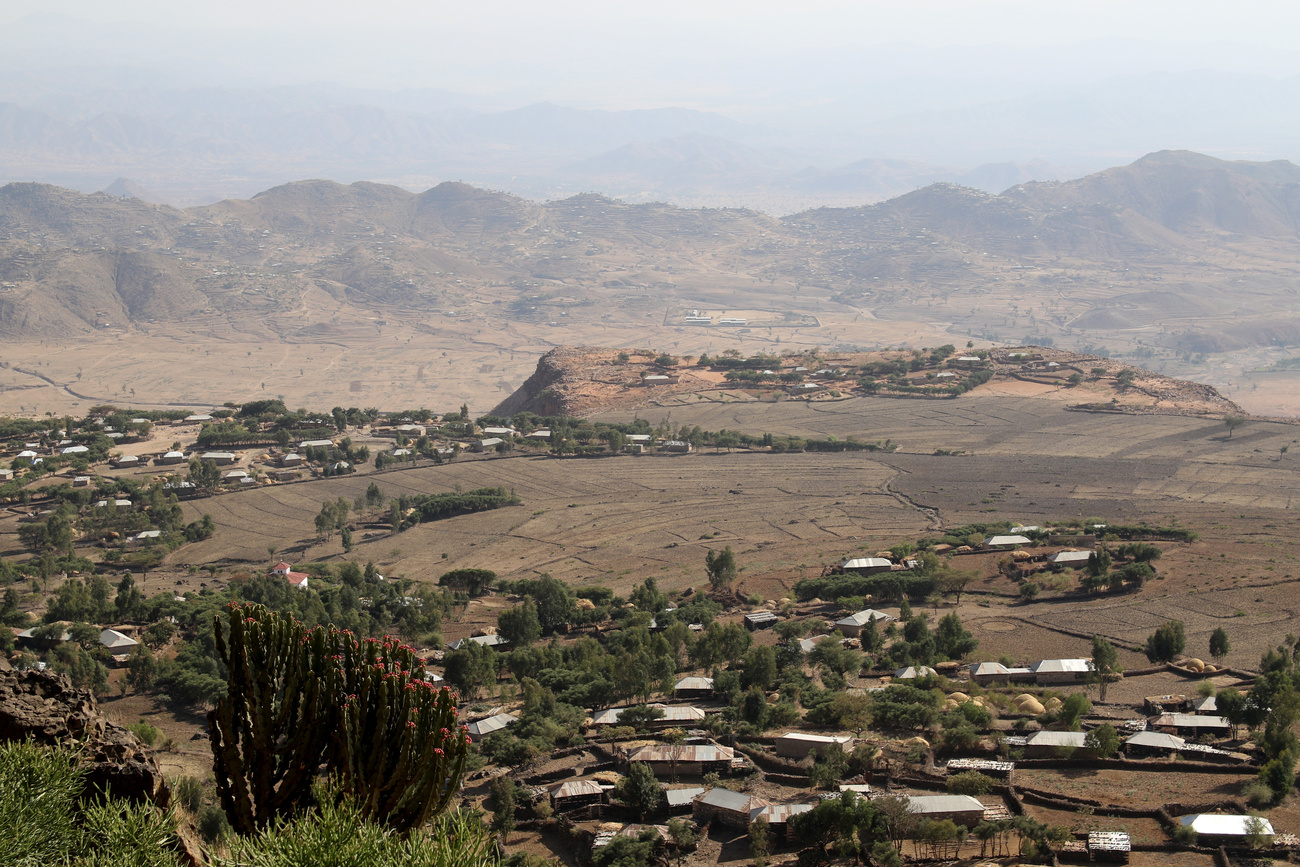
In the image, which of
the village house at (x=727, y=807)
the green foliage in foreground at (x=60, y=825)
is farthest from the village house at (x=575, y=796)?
the green foliage in foreground at (x=60, y=825)

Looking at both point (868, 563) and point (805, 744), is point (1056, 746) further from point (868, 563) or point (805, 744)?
point (868, 563)

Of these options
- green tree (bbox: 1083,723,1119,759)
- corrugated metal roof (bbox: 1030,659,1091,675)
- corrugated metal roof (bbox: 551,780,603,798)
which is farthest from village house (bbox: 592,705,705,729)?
corrugated metal roof (bbox: 1030,659,1091,675)

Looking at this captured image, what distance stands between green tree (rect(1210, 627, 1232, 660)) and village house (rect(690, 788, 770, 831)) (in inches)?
838

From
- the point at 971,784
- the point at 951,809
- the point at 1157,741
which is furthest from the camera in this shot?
the point at 1157,741

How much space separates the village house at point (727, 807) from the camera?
88.5 feet

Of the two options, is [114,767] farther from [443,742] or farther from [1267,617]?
[1267,617]

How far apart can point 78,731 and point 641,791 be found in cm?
1587

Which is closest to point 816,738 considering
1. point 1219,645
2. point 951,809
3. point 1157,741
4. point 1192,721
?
point 951,809

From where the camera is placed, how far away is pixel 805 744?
31.3 m

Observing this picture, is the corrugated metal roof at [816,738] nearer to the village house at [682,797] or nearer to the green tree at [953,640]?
the village house at [682,797]

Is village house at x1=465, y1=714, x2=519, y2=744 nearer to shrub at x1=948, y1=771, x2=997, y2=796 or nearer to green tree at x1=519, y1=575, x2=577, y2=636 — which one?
shrub at x1=948, y1=771, x2=997, y2=796

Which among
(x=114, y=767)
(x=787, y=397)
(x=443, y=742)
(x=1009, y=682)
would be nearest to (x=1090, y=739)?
(x=1009, y=682)

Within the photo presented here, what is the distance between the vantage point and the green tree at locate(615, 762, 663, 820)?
27.7 m

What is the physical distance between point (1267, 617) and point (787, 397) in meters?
64.5
